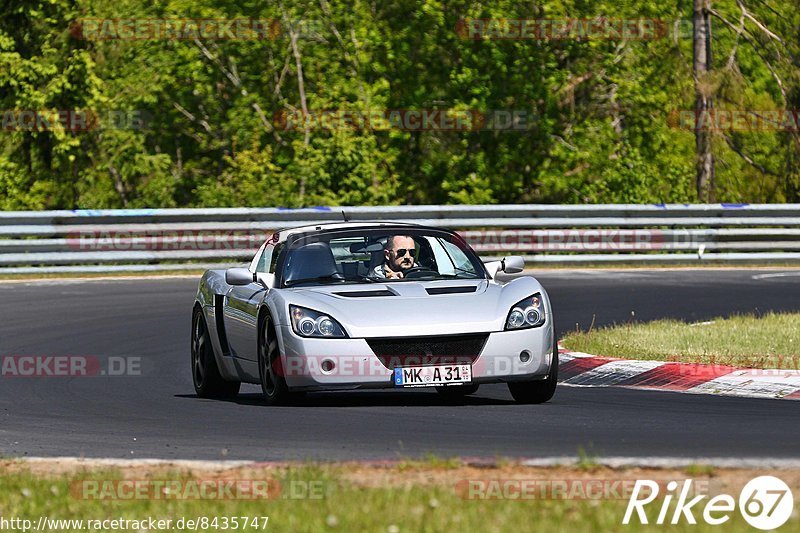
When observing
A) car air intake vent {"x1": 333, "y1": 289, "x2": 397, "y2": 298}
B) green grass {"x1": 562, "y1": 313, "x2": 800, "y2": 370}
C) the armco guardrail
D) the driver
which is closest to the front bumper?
car air intake vent {"x1": 333, "y1": 289, "x2": 397, "y2": 298}

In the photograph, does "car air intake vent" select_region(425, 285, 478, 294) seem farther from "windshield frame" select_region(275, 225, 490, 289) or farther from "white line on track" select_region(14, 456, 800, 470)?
"white line on track" select_region(14, 456, 800, 470)

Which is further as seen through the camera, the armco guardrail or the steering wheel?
the armco guardrail

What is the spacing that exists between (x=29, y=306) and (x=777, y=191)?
20.9m

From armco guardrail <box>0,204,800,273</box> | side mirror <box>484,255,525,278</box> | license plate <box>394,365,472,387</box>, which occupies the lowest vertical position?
armco guardrail <box>0,204,800,273</box>

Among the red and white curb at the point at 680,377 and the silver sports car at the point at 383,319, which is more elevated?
the silver sports car at the point at 383,319

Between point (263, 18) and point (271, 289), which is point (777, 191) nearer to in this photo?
point (263, 18)

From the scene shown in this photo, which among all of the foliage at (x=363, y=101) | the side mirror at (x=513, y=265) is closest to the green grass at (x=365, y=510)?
the side mirror at (x=513, y=265)

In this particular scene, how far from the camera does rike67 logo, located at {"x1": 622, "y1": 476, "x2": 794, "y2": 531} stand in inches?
255

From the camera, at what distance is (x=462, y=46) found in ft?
110

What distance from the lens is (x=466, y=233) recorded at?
25.8m

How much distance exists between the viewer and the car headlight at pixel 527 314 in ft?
36.0

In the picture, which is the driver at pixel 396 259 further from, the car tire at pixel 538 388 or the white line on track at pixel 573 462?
the white line on track at pixel 573 462

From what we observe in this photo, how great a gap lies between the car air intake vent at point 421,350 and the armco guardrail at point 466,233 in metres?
14.4

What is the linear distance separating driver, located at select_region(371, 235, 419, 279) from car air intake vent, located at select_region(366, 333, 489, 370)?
1265 millimetres
